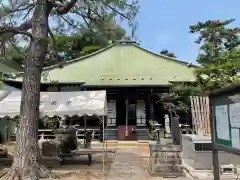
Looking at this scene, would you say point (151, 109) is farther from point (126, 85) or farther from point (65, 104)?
point (65, 104)

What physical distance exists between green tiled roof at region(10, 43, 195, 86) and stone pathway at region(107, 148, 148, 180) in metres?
7.37

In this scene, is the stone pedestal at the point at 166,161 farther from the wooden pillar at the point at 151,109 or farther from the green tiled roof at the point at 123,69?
the wooden pillar at the point at 151,109

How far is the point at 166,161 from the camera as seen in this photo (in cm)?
910

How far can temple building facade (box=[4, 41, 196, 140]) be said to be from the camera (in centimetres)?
1969

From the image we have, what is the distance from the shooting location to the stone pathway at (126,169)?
8.87 m

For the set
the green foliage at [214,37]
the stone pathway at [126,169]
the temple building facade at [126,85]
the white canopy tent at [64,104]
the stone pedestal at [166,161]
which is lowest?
the stone pathway at [126,169]

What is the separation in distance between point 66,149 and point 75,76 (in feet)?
34.2

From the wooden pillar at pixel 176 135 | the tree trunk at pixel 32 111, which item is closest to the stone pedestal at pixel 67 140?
the tree trunk at pixel 32 111

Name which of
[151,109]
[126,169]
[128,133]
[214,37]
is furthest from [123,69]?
[126,169]

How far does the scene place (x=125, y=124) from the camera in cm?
2052

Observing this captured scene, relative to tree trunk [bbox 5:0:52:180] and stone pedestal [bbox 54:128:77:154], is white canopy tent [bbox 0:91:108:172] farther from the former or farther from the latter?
stone pedestal [bbox 54:128:77:154]

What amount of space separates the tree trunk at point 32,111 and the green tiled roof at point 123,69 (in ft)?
31.6

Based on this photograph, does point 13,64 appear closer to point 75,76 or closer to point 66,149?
point 75,76

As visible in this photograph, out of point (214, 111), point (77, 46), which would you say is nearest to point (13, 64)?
point (77, 46)
